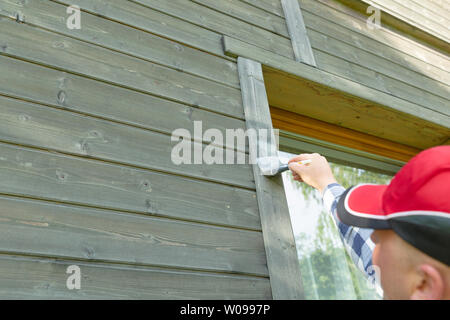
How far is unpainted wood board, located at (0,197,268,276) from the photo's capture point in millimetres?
1089

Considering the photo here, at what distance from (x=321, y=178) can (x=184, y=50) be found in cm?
84

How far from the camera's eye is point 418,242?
628mm

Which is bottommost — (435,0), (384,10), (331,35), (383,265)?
(383,265)

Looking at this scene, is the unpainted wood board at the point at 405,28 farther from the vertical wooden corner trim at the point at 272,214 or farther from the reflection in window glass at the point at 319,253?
the vertical wooden corner trim at the point at 272,214

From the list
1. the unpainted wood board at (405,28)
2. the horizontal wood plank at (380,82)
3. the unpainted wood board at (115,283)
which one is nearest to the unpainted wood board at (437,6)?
the unpainted wood board at (405,28)

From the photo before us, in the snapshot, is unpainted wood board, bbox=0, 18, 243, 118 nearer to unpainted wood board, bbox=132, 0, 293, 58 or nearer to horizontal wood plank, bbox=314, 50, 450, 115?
unpainted wood board, bbox=132, 0, 293, 58

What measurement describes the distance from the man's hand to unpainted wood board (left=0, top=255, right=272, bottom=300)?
379 millimetres

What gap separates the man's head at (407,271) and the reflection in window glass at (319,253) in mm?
1458

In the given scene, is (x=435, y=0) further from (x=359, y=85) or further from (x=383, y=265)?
(x=383, y=265)

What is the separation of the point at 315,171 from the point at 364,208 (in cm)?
68

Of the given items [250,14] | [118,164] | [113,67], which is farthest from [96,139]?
[250,14]

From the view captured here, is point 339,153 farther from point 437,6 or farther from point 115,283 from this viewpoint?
point 437,6

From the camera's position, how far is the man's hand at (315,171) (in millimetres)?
1386

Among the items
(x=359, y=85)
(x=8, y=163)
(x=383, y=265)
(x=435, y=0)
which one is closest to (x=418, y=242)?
(x=383, y=265)
